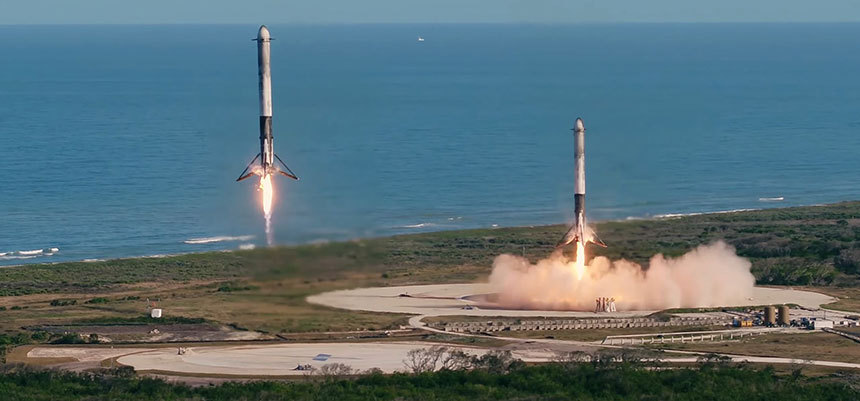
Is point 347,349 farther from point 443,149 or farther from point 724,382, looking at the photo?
point 443,149

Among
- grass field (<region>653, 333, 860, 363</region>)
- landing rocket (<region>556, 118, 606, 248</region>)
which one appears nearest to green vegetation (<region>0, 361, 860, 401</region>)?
grass field (<region>653, 333, 860, 363</region>)

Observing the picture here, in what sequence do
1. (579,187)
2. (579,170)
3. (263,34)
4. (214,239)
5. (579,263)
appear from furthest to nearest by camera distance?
(214,239)
(579,263)
(579,187)
(579,170)
(263,34)

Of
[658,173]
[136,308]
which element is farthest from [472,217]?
[136,308]

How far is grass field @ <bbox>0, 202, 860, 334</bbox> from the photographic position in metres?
78.1

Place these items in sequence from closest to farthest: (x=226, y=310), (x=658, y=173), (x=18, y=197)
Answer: (x=226, y=310)
(x=18, y=197)
(x=658, y=173)

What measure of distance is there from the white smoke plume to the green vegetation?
17885 mm

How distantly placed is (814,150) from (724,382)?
132 meters

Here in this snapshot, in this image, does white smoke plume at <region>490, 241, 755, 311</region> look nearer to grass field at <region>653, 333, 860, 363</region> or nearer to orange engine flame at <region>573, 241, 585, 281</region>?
orange engine flame at <region>573, 241, 585, 281</region>

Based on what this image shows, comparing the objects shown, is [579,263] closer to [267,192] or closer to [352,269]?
[352,269]

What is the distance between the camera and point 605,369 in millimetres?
64812

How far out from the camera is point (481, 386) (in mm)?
61812

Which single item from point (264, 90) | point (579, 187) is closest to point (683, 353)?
point (579, 187)

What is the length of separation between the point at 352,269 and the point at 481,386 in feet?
77.1

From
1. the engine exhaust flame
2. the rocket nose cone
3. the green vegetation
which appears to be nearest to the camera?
the green vegetation
